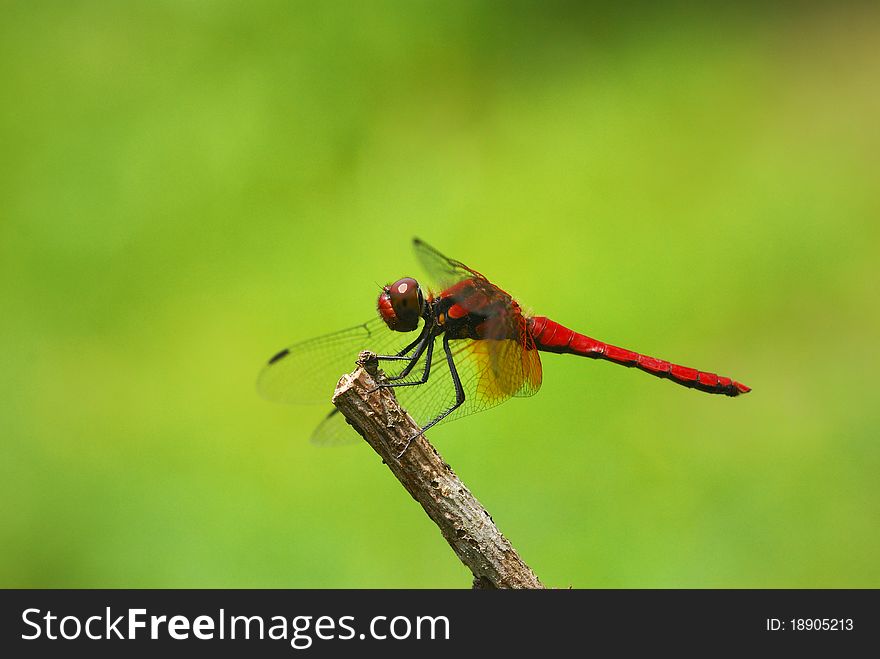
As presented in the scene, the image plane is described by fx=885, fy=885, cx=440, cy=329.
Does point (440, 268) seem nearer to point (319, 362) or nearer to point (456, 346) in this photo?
point (456, 346)

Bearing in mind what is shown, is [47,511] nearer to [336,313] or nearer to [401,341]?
[336,313]

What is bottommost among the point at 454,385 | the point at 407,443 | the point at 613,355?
the point at 407,443

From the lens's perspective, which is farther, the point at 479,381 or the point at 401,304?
the point at 479,381

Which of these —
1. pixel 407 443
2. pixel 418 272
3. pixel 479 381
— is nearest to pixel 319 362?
pixel 479 381

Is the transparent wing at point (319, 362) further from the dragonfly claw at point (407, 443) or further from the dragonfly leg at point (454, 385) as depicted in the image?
the dragonfly claw at point (407, 443)

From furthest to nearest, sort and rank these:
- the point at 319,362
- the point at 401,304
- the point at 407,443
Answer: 1. the point at 319,362
2. the point at 401,304
3. the point at 407,443
